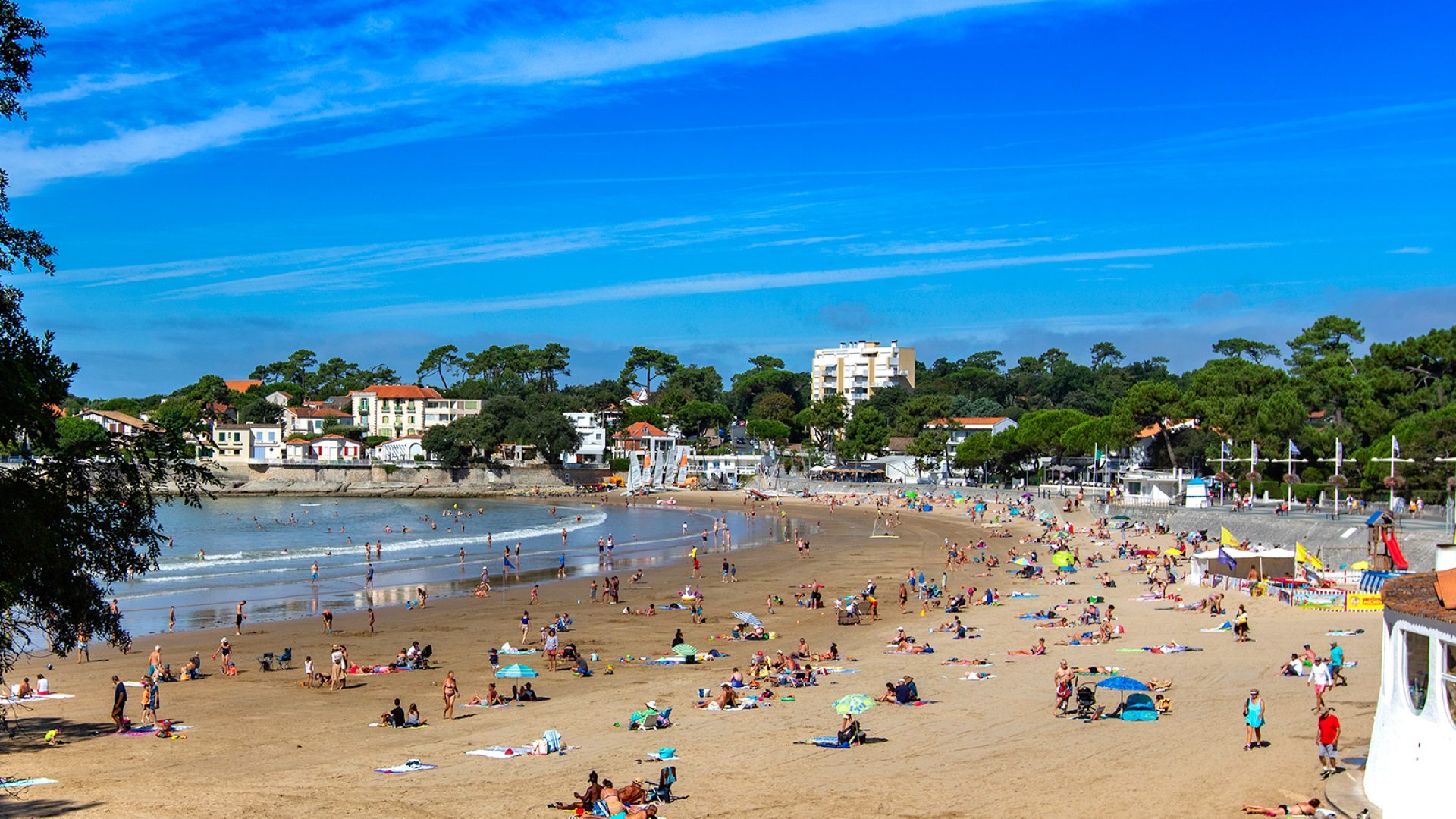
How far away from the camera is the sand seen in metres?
13.6

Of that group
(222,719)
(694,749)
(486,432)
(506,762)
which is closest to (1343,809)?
(694,749)

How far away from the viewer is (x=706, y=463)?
11500cm

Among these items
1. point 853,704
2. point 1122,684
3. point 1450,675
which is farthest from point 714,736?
point 1450,675

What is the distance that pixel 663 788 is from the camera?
44.5 ft

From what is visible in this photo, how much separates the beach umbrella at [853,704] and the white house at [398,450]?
333 feet

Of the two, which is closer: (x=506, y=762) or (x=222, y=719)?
(x=506, y=762)

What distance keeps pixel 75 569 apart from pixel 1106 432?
245 feet

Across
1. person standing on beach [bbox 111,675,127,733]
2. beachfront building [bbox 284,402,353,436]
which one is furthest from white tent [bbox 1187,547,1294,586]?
beachfront building [bbox 284,402,353,436]

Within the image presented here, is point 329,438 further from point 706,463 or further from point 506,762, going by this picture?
point 506,762

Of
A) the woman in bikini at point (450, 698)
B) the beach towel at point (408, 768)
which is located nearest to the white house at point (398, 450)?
the woman in bikini at point (450, 698)

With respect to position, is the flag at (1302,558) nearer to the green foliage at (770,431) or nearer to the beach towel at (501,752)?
the beach towel at (501,752)

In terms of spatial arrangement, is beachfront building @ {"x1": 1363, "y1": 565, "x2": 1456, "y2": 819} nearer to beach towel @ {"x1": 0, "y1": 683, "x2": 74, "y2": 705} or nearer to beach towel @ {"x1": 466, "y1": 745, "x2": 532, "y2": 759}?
beach towel @ {"x1": 466, "y1": 745, "x2": 532, "y2": 759}

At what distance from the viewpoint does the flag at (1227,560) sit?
3209 cm

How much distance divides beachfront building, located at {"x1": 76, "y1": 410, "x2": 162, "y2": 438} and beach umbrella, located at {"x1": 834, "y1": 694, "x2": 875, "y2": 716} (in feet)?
33.8
